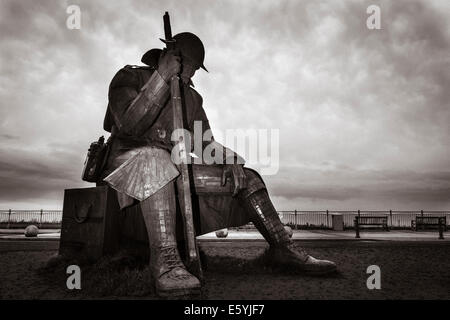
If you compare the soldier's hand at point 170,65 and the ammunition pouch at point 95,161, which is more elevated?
the soldier's hand at point 170,65

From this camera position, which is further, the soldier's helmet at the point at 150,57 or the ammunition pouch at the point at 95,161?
the soldier's helmet at the point at 150,57

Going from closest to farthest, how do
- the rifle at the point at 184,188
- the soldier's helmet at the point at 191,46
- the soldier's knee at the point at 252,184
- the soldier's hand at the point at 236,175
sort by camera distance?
the rifle at the point at 184,188 → the soldier's hand at the point at 236,175 → the soldier's knee at the point at 252,184 → the soldier's helmet at the point at 191,46

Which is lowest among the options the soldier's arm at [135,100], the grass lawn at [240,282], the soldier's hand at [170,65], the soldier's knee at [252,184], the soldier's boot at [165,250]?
the grass lawn at [240,282]

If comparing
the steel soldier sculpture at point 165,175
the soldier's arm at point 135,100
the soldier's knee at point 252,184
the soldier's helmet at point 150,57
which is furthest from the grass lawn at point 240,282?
the soldier's helmet at point 150,57

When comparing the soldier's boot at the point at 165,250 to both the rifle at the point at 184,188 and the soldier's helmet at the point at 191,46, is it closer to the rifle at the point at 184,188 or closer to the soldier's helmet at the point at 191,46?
the rifle at the point at 184,188

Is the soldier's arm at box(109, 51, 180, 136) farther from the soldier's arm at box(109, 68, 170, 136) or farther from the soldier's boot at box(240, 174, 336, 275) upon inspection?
the soldier's boot at box(240, 174, 336, 275)

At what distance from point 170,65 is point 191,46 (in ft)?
1.99

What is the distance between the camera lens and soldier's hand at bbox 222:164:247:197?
304 centimetres

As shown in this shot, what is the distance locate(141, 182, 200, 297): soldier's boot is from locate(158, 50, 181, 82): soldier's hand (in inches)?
38.8

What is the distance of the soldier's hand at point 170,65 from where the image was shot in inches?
112

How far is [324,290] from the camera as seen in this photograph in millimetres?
2432

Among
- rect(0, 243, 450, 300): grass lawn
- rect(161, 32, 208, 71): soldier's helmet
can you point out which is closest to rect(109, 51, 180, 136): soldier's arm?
rect(161, 32, 208, 71): soldier's helmet
